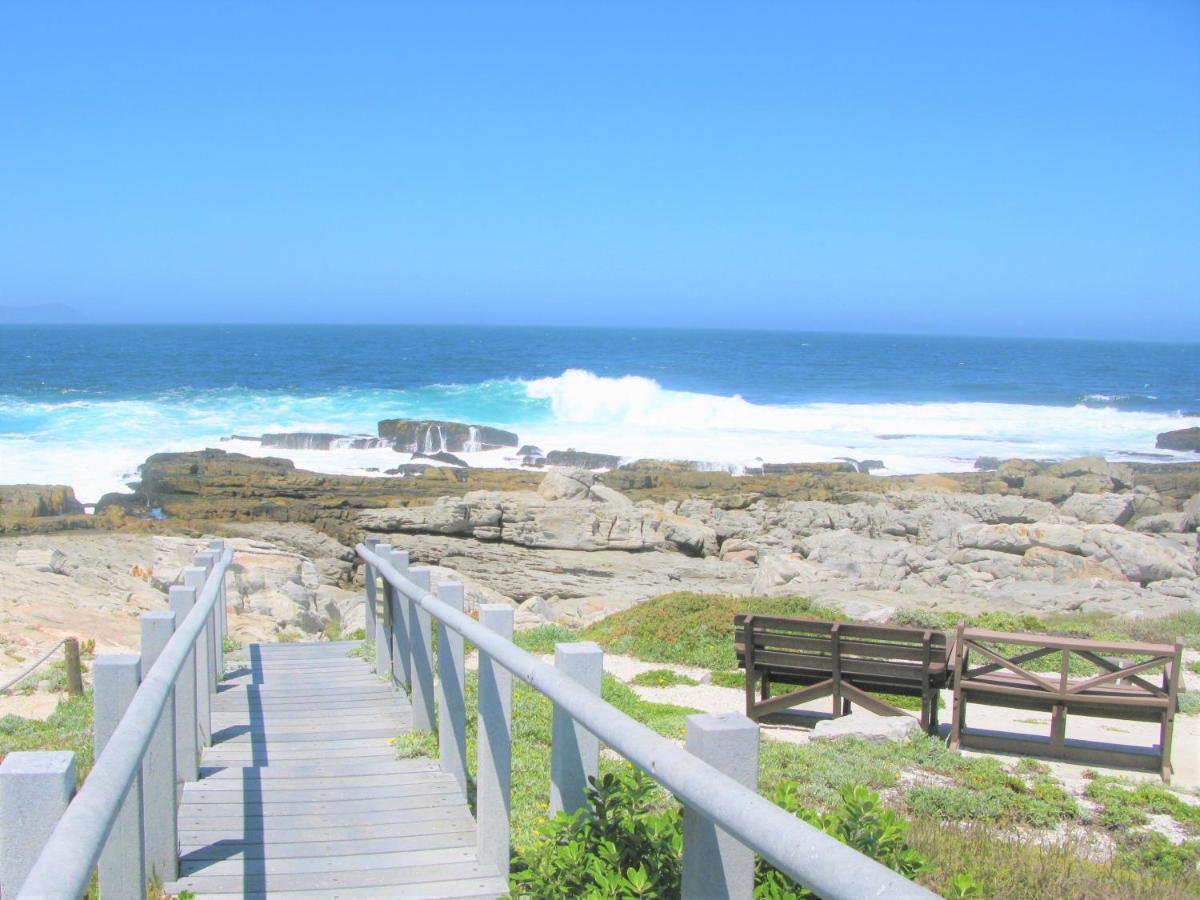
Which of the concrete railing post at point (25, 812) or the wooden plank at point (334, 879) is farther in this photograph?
the wooden plank at point (334, 879)

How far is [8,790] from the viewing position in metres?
2.09

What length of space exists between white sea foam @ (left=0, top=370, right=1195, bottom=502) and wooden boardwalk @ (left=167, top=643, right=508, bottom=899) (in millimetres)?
28096

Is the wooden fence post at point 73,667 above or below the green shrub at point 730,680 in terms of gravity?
above

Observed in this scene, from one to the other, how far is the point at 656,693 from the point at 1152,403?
67644mm

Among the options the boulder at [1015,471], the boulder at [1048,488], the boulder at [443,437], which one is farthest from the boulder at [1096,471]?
the boulder at [443,437]

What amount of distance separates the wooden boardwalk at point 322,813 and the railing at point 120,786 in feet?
0.75

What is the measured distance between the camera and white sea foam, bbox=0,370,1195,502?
3972 centimetres

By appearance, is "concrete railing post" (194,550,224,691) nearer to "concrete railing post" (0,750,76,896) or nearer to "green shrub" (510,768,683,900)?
"green shrub" (510,768,683,900)

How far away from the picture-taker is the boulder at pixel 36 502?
80.9ft

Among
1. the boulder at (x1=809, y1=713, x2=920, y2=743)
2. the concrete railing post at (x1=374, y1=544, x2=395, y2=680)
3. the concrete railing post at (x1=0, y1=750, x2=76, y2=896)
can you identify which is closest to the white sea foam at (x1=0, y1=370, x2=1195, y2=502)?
the concrete railing post at (x1=374, y1=544, x2=395, y2=680)

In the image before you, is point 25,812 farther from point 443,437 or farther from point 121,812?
point 443,437

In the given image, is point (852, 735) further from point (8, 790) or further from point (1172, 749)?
point (8, 790)

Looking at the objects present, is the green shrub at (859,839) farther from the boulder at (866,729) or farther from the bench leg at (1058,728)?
the bench leg at (1058,728)

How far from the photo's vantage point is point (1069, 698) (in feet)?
28.2
